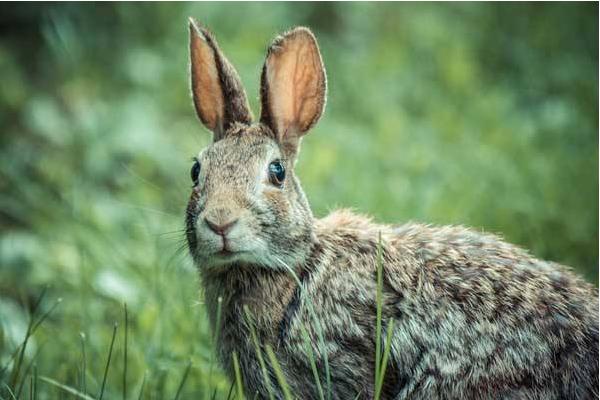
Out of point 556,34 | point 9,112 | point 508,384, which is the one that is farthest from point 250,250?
point 556,34

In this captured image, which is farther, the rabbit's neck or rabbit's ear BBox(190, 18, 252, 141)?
rabbit's ear BBox(190, 18, 252, 141)

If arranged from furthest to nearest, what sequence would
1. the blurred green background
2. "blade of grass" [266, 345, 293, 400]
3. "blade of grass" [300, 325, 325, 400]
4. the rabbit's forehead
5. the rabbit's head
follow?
the blurred green background < the rabbit's forehead < the rabbit's head < "blade of grass" [300, 325, 325, 400] < "blade of grass" [266, 345, 293, 400]

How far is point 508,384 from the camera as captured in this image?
3553mm

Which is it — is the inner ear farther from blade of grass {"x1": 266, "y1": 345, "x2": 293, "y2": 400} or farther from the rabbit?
blade of grass {"x1": 266, "y1": 345, "x2": 293, "y2": 400}

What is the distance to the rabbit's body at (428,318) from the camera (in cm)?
359

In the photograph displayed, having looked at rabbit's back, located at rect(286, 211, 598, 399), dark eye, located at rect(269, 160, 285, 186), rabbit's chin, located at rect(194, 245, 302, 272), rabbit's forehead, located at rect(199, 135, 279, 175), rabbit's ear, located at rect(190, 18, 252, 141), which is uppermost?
rabbit's ear, located at rect(190, 18, 252, 141)

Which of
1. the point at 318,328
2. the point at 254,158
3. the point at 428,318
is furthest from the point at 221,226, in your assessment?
the point at 428,318

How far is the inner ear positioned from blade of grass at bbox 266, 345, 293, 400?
3.06 feet

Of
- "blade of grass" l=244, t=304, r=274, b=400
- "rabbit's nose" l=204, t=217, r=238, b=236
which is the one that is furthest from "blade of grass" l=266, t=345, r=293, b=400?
"rabbit's nose" l=204, t=217, r=238, b=236

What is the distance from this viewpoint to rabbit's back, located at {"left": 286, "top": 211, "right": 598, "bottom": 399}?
358 centimetres

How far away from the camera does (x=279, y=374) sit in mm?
3424

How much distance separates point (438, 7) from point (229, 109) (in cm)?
451

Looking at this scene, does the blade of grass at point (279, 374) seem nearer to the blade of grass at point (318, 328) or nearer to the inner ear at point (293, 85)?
the blade of grass at point (318, 328)

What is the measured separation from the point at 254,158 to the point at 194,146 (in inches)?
111
